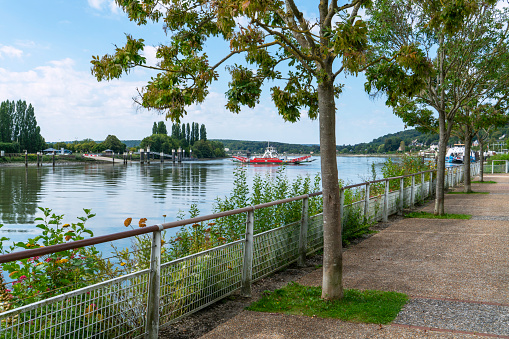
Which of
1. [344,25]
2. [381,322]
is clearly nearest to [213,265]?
[381,322]

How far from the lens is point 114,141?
598ft

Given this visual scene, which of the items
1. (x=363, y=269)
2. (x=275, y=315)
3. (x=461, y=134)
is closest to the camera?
(x=275, y=315)

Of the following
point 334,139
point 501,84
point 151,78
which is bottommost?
point 334,139

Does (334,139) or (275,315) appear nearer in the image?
(275,315)

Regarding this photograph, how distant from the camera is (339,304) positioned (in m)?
5.26

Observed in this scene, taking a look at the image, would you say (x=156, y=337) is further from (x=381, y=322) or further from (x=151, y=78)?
(x=151, y=78)

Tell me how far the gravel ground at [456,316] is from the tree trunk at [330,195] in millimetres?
856

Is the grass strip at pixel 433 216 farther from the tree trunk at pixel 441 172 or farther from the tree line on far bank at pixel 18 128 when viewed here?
the tree line on far bank at pixel 18 128

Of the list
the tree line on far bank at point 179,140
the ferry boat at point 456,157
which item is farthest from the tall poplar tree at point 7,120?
the ferry boat at point 456,157

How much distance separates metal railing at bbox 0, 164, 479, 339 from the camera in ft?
11.0

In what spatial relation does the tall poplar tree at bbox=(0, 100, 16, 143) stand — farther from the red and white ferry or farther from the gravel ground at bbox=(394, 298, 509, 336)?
the gravel ground at bbox=(394, 298, 509, 336)

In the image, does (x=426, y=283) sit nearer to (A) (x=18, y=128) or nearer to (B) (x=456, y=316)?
(B) (x=456, y=316)

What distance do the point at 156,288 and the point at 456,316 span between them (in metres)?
3.13

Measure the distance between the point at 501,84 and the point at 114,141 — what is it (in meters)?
177
